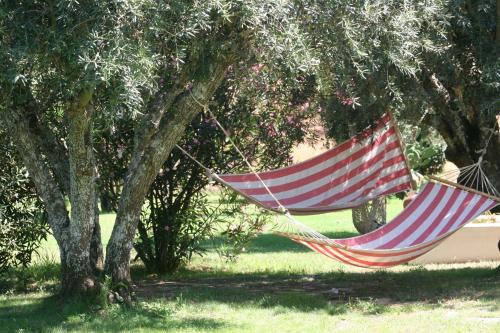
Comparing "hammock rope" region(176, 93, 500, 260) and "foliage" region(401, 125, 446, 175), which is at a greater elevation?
"foliage" region(401, 125, 446, 175)

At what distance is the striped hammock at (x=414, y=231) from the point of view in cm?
680

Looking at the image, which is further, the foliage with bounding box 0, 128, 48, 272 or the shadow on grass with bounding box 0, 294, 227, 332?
the foliage with bounding box 0, 128, 48, 272

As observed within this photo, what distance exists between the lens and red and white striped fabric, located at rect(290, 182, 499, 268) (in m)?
6.82

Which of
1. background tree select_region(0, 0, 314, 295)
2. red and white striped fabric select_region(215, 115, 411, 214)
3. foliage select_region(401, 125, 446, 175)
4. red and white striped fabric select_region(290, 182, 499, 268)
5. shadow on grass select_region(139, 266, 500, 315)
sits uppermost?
foliage select_region(401, 125, 446, 175)

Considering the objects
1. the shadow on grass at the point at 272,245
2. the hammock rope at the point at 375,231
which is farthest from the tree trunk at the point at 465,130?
the shadow on grass at the point at 272,245

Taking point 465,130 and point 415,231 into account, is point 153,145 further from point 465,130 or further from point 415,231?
point 465,130

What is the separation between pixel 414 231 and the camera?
7508 mm

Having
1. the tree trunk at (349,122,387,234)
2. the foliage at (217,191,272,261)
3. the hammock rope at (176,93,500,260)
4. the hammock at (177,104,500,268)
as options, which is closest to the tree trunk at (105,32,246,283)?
the hammock rope at (176,93,500,260)

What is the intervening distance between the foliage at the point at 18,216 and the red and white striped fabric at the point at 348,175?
2.70 metres

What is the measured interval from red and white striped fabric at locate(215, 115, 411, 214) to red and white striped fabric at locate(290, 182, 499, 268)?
1.79 ft

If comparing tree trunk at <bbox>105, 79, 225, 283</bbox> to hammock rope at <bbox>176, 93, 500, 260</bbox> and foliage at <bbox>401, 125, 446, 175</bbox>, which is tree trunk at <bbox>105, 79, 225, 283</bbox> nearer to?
Result: hammock rope at <bbox>176, 93, 500, 260</bbox>

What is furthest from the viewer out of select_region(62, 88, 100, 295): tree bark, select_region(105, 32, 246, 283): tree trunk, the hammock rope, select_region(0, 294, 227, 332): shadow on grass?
select_region(105, 32, 246, 283): tree trunk

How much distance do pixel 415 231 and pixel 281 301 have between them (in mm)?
1360

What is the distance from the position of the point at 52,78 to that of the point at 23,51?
1.01 metres
